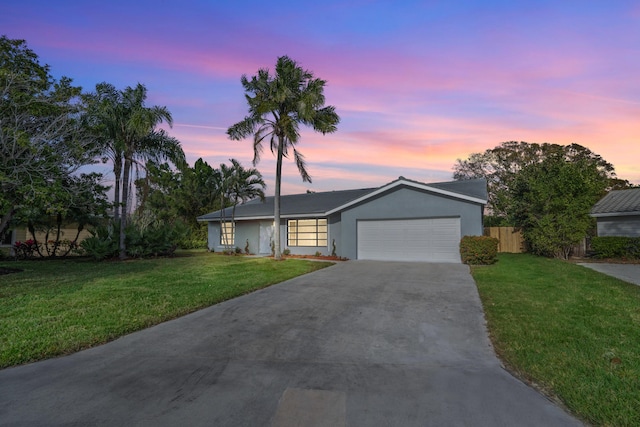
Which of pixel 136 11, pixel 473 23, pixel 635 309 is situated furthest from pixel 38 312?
pixel 473 23

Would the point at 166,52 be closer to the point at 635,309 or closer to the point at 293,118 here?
the point at 293,118

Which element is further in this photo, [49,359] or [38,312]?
[38,312]

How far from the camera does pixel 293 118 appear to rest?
50.1 ft

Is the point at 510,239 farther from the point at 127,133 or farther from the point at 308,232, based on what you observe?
the point at 127,133

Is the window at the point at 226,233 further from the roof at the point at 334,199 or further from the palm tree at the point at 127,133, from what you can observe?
the palm tree at the point at 127,133

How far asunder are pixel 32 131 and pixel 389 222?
46.7 feet

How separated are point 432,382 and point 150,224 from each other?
921 inches

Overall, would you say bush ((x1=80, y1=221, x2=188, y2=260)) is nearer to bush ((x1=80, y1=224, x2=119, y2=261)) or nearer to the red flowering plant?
bush ((x1=80, y1=224, x2=119, y2=261))

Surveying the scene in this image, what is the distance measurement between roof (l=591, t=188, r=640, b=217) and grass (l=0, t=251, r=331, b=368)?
16730 millimetres

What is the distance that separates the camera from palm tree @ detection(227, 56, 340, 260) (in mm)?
14789

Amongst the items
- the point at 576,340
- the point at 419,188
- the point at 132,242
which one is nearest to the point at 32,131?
the point at 132,242

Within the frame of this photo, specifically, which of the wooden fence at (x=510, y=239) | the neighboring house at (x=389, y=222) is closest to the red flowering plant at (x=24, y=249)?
the neighboring house at (x=389, y=222)

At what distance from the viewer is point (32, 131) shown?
35.5 ft

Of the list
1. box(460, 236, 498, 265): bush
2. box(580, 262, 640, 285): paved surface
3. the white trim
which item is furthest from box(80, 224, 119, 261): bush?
box(580, 262, 640, 285): paved surface
